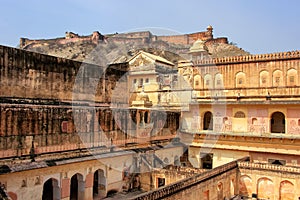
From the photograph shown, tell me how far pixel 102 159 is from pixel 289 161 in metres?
10.5

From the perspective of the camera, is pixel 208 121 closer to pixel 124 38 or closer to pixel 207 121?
pixel 207 121

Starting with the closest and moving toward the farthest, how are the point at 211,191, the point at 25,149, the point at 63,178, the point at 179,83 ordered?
the point at 25,149
the point at 63,178
the point at 211,191
the point at 179,83

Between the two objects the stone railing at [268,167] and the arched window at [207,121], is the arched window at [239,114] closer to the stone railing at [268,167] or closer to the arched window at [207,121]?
the arched window at [207,121]

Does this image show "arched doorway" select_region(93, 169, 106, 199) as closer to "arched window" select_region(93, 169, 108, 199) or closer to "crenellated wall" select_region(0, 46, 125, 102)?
"arched window" select_region(93, 169, 108, 199)

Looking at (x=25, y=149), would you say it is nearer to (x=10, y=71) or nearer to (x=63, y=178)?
(x=63, y=178)

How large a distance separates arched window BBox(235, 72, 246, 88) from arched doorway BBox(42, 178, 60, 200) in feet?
41.2

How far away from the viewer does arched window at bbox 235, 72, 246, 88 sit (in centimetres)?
1952

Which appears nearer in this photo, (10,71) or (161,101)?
(10,71)

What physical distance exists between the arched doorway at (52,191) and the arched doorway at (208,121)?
10.9 m

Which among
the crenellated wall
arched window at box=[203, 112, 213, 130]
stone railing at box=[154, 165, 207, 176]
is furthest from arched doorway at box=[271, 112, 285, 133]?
the crenellated wall

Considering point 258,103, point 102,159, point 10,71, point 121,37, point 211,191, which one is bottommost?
point 211,191

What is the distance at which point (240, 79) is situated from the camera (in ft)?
64.5

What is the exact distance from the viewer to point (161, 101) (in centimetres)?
2258

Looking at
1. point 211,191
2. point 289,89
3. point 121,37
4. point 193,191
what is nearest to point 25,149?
point 193,191
